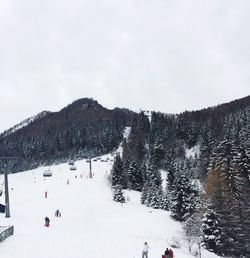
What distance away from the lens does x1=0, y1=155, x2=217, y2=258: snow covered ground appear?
87.1 feet

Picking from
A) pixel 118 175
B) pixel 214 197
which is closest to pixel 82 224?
pixel 214 197

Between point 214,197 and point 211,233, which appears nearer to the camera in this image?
point 211,233

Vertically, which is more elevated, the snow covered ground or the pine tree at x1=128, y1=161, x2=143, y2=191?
the pine tree at x1=128, y1=161, x2=143, y2=191

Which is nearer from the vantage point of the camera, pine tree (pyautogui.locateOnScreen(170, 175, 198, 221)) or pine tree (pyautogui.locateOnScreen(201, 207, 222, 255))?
pine tree (pyautogui.locateOnScreen(201, 207, 222, 255))

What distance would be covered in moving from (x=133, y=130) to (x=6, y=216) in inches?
5106

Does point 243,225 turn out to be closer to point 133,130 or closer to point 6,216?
point 6,216

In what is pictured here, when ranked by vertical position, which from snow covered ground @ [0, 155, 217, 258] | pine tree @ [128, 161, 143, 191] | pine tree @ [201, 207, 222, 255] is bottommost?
pine tree @ [201, 207, 222, 255]

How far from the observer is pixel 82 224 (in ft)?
134

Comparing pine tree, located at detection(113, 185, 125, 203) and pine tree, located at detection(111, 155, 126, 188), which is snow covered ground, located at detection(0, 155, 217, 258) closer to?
pine tree, located at detection(113, 185, 125, 203)

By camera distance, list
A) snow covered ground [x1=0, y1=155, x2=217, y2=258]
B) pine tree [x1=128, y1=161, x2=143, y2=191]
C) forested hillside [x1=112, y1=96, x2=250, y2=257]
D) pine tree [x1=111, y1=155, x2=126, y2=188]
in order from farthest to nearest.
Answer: pine tree [x1=128, y1=161, x2=143, y2=191], pine tree [x1=111, y1=155, x2=126, y2=188], forested hillside [x1=112, y1=96, x2=250, y2=257], snow covered ground [x1=0, y1=155, x2=217, y2=258]

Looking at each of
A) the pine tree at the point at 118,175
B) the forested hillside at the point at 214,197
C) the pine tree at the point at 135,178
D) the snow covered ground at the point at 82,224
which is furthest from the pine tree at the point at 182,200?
the pine tree at the point at 135,178

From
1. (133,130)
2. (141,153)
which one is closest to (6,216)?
(141,153)

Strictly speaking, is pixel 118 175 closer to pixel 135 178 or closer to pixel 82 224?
pixel 135 178

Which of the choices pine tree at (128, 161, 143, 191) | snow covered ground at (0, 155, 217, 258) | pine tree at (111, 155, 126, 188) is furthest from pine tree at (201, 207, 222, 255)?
pine tree at (128, 161, 143, 191)
